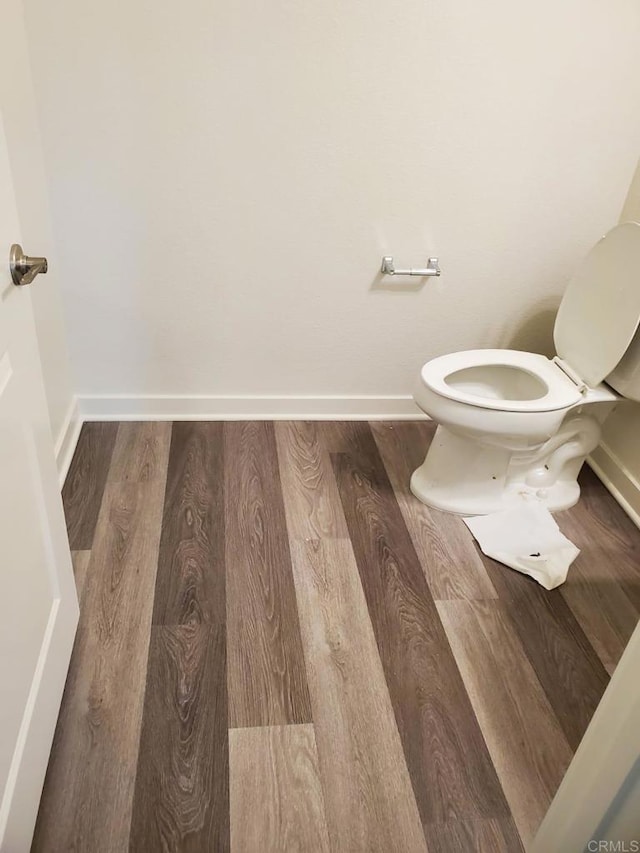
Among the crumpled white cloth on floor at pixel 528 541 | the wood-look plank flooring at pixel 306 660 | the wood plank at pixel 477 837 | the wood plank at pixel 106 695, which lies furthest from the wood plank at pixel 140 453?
the wood plank at pixel 477 837

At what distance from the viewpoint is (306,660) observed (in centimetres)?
162

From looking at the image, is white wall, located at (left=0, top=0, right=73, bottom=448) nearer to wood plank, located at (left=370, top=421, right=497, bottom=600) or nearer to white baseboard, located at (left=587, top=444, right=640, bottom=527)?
wood plank, located at (left=370, top=421, right=497, bottom=600)

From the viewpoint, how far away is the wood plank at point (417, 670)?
138 cm

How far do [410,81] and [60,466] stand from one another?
1593 mm

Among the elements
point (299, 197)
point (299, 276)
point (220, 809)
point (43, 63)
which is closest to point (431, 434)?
point (299, 276)

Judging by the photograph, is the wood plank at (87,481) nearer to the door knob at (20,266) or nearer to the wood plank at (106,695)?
the wood plank at (106,695)

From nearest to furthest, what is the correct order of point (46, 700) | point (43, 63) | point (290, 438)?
point (46, 700) → point (43, 63) → point (290, 438)

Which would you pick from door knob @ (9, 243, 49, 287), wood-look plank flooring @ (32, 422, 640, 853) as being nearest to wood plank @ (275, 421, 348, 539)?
wood-look plank flooring @ (32, 422, 640, 853)

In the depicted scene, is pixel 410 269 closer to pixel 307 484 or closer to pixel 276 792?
pixel 307 484

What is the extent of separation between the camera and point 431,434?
2.52 meters

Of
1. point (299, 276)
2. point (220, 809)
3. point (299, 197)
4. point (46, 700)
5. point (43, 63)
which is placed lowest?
→ point (220, 809)

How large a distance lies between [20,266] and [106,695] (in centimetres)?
95

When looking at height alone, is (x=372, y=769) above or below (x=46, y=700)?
below

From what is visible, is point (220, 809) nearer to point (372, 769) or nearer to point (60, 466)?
point (372, 769)
